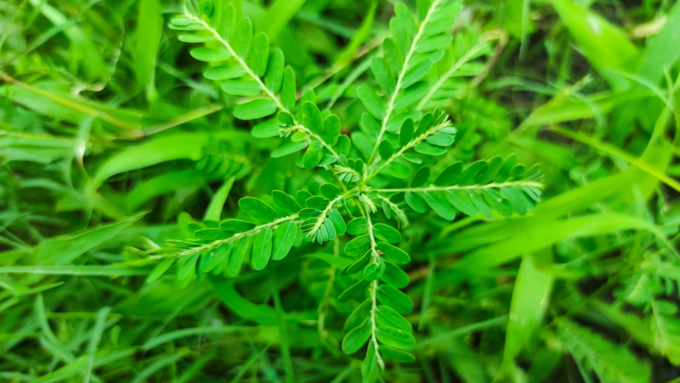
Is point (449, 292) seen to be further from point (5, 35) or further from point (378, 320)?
point (5, 35)

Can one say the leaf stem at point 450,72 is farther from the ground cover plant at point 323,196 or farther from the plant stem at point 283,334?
the plant stem at point 283,334

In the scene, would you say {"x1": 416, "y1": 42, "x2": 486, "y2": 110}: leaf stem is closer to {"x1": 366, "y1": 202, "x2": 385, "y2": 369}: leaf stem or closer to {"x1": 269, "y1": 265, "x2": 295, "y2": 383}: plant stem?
{"x1": 366, "y1": 202, "x2": 385, "y2": 369}: leaf stem

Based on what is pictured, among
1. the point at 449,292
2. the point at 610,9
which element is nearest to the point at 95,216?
the point at 449,292

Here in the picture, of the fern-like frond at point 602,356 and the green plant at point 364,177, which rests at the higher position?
the green plant at point 364,177

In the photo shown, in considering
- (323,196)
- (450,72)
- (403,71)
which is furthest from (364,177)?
(450,72)

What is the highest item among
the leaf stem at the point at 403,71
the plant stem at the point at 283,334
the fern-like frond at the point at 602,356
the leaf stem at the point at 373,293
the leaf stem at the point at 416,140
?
the leaf stem at the point at 403,71

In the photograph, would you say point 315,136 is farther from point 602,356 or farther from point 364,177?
point 602,356

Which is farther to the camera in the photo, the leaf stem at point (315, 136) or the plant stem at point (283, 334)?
the plant stem at point (283, 334)

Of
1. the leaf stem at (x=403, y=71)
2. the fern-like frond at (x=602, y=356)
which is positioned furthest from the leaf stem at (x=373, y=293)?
the fern-like frond at (x=602, y=356)
